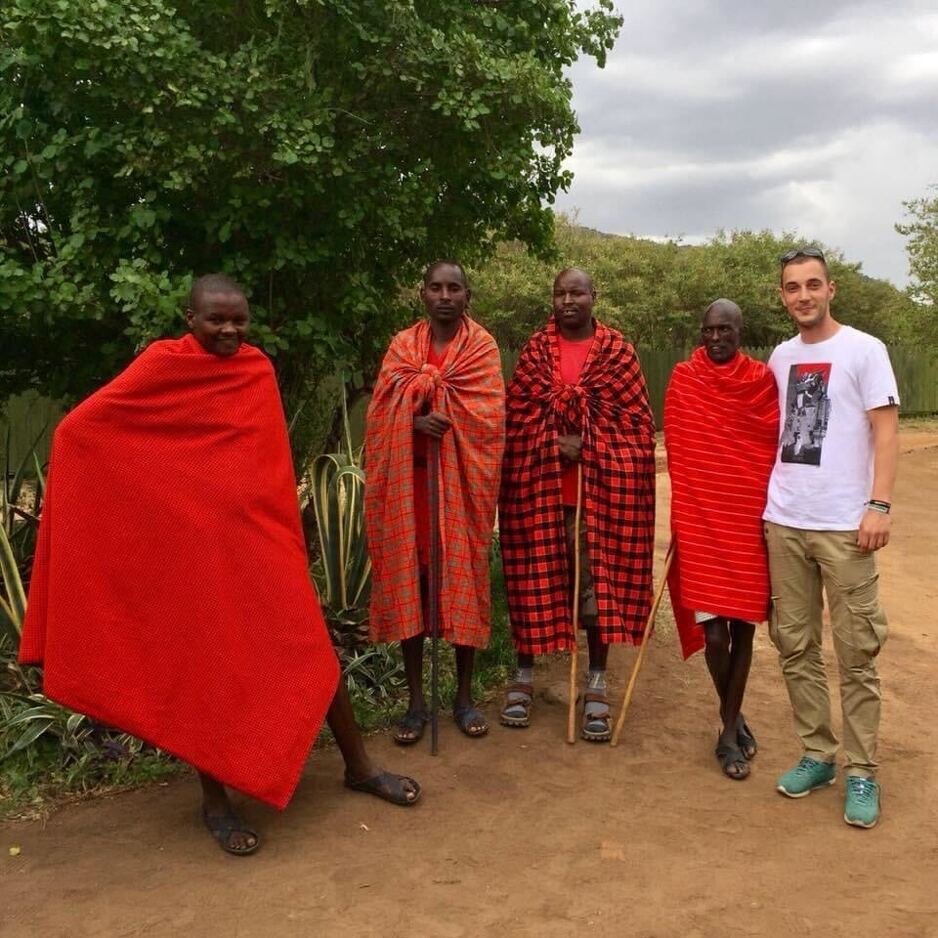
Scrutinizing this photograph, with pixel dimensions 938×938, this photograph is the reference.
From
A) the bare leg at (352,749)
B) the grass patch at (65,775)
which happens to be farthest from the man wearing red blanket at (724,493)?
the grass patch at (65,775)

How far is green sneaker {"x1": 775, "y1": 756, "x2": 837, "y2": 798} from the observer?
355 cm

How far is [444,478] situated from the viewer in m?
4.02

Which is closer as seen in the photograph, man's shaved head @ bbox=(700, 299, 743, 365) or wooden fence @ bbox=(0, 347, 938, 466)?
man's shaved head @ bbox=(700, 299, 743, 365)

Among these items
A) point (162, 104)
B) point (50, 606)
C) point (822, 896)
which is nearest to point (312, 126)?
point (162, 104)

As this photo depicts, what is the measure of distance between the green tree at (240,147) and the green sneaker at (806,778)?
2.86m

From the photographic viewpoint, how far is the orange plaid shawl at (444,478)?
3988 millimetres

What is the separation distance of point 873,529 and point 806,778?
3.40 ft

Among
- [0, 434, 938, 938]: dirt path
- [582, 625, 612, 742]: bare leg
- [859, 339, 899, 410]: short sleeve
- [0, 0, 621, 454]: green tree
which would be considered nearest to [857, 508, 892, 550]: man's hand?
[859, 339, 899, 410]: short sleeve

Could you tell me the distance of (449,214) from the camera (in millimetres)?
5445

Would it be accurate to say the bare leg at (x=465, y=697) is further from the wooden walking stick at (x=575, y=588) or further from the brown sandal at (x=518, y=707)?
the wooden walking stick at (x=575, y=588)

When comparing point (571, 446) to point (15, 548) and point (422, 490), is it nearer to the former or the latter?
point (422, 490)

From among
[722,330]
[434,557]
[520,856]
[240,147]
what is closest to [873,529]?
[722,330]

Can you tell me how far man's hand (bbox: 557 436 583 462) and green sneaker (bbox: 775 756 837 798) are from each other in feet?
5.02

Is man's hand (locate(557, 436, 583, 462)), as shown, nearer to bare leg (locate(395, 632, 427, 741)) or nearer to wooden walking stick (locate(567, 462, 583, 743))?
wooden walking stick (locate(567, 462, 583, 743))
